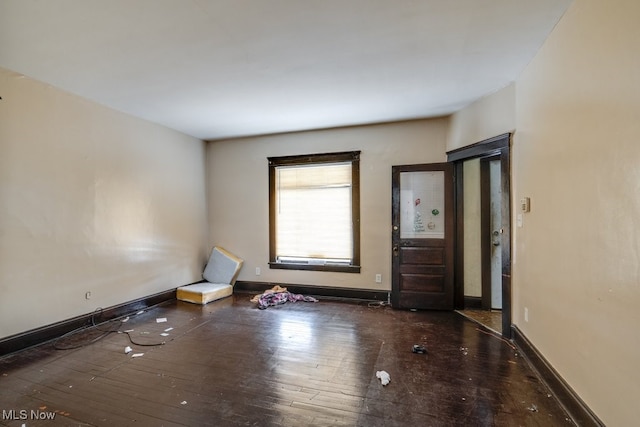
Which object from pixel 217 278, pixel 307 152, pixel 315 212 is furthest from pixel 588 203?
pixel 217 278

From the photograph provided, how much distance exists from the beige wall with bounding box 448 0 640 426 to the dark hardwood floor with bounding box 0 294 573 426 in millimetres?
509

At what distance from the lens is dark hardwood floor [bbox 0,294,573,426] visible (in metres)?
1.92

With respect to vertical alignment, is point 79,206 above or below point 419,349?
above

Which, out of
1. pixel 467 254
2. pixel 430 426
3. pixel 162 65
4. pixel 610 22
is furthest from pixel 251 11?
pixel 467 254

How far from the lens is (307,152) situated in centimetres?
489

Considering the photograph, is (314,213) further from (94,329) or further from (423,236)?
(94,329)

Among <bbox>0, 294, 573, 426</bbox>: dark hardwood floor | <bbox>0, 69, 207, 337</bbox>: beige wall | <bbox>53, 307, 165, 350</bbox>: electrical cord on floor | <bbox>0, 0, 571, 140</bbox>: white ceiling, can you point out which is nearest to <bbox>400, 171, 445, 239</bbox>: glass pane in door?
<bbox>0, 0, 571, 140</bbox>: white ceiling

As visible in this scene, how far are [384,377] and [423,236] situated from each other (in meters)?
2.29

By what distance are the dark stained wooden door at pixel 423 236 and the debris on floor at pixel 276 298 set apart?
1453mm

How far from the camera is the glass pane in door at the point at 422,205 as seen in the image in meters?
4.13

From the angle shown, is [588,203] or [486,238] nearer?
[588,203]

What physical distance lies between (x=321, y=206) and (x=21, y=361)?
Answer: 3.81 metres

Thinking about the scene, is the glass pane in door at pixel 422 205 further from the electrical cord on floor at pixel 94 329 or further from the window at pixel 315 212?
the electrical cord on floor at pixel 94 329

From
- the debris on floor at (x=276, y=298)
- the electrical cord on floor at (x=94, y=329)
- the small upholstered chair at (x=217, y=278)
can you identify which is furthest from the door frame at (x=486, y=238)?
the electrical cord on floor at (x=94, y=329)
